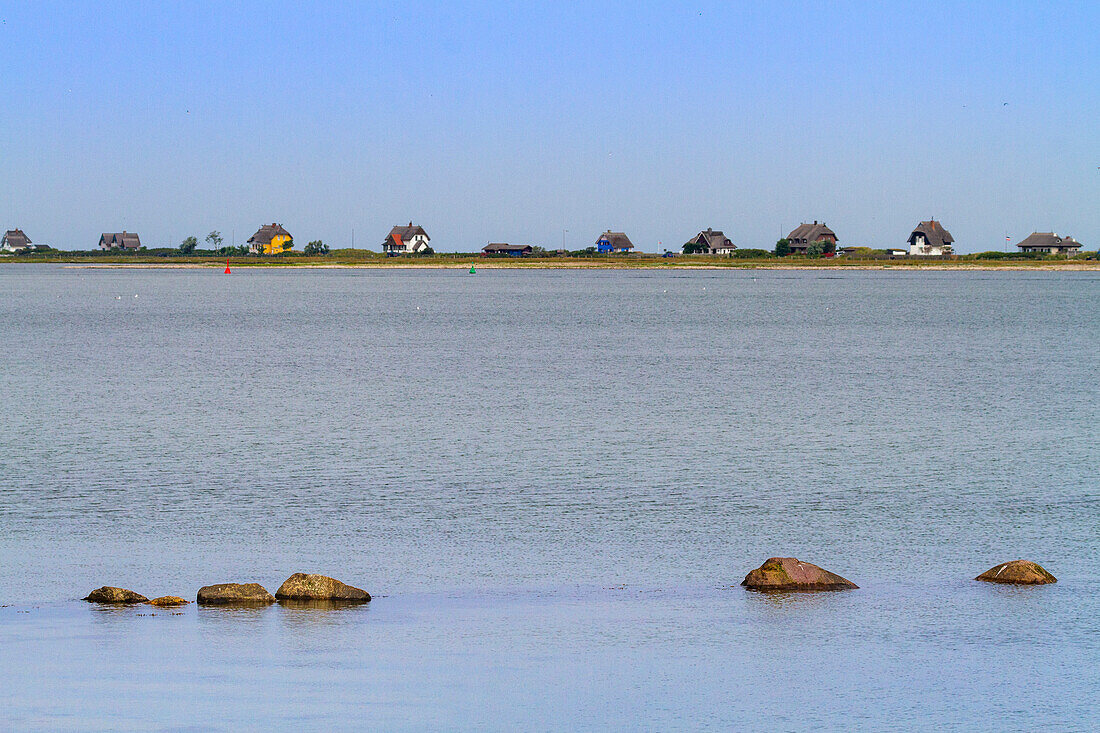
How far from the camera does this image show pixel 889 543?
2167 centimetres

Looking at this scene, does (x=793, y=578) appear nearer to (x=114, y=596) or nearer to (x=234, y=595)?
(x=234, y=595)

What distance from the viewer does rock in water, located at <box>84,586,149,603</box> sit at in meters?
16.7

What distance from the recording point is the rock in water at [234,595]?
16.7 metres

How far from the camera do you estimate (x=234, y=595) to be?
1670 centimetres

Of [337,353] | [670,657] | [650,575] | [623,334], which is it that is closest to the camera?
[670,657]

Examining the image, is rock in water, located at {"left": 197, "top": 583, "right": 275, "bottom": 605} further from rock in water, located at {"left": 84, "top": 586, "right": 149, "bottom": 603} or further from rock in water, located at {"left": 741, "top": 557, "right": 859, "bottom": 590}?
rock in water, located at {"left": 741, "top": 557, "right": 859, "bottom": 590}

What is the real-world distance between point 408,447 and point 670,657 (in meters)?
18.4

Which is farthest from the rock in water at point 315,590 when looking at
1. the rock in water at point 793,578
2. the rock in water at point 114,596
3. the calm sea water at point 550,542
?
the rock in water at point 793,578

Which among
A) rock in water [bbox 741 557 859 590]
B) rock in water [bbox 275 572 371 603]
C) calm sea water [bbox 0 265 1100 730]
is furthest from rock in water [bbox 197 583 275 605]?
rock in water [bbox 741 557 859 590]

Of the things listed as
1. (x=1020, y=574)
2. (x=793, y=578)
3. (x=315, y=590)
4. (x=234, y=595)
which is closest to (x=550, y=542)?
(x=793, y=578)

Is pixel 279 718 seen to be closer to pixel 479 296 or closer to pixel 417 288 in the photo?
pixel 479 296

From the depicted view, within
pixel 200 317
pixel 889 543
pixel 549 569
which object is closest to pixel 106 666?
pixel 549 569

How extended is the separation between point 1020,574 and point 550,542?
289 inches

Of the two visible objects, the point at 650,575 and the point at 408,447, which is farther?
the point at 408,447
